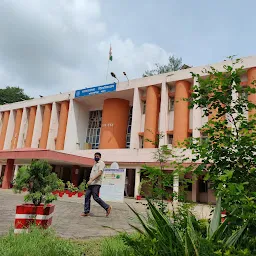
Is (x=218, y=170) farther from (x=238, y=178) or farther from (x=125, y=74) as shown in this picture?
(x=125, y=74)

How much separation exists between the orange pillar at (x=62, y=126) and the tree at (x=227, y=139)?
84.6ft

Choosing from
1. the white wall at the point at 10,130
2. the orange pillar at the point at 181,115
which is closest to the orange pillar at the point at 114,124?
the orange pillar at the point at 181,115

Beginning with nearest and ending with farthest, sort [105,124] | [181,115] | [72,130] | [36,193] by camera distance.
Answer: [36,193], [181,115], [105,124], [72,130]

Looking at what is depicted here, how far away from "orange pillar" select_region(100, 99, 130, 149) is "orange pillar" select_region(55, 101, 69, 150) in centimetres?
433

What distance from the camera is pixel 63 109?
28469 millimetres

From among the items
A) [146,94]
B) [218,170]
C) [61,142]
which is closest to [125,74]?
[146,94]

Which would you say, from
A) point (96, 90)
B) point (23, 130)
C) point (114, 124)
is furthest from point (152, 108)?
point (23, 130)

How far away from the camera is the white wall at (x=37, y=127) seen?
1180 inches

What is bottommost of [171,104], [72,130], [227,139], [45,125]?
[227,139]

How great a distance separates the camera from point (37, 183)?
4.60 meters

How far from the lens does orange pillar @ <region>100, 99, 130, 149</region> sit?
25922mm

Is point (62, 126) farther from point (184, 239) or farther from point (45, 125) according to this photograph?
point (184, 239)

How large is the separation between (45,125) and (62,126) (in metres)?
2.69

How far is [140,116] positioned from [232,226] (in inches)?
860
